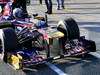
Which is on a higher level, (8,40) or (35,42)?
(8,40)

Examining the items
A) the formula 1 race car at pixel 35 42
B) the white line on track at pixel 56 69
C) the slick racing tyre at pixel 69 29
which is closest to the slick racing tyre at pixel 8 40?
the formula 1 race car at pixel 35 42

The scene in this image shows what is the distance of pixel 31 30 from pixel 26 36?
0.20 m

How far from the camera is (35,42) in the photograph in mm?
7797

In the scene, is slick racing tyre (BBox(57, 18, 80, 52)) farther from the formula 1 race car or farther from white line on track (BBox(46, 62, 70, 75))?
white line on track (BBox(46, 62, 70, 75))

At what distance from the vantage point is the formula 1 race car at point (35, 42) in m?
6.67

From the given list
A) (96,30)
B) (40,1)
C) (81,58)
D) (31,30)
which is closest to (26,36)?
(31,30)

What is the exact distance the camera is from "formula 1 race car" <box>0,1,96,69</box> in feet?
21.9

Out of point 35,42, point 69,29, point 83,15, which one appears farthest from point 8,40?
point 83,15

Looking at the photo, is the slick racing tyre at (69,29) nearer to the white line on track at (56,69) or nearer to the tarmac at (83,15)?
the white line on track at (56,69)

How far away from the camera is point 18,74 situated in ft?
21.1

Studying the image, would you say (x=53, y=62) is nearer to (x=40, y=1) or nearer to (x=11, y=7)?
(x=11, y=7)

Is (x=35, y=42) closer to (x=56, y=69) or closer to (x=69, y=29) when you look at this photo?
(x=69, y=29)

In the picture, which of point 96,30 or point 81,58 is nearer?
point 81,58

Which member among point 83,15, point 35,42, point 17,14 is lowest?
point 83,15
